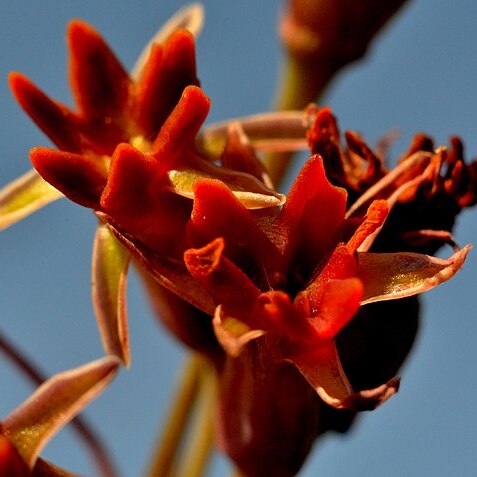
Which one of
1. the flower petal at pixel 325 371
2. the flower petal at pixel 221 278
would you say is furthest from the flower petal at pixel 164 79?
the flower petal at pixel 325 371

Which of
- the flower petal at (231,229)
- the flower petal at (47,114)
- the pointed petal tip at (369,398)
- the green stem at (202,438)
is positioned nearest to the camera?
the pointed petal tip at (369,398)

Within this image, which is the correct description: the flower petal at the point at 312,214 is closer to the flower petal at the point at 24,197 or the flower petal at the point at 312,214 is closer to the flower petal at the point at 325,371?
the flower petal at the point at 325,371

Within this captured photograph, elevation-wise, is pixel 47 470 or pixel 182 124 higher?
pixel 182 124

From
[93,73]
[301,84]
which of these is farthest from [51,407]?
[301,84]

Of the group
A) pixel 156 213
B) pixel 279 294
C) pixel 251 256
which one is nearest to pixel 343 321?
pixel 279 294

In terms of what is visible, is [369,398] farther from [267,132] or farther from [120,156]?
[267,132]

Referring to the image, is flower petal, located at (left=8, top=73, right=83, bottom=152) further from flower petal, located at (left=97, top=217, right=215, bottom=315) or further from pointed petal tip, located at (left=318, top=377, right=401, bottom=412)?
pointed petal tip, located at (left=318, top=377, right=401, bottom=412)
